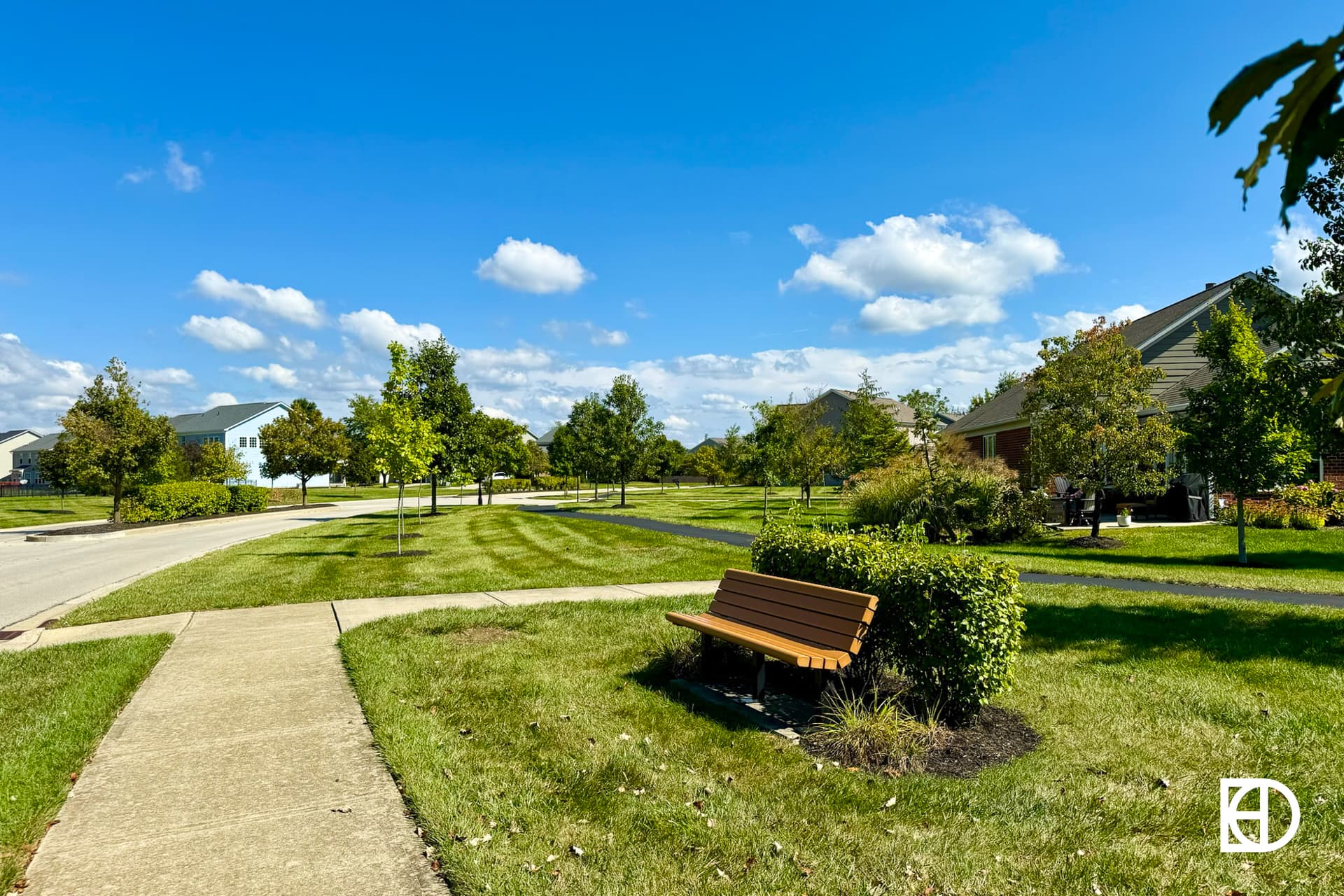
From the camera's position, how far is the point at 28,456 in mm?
88750

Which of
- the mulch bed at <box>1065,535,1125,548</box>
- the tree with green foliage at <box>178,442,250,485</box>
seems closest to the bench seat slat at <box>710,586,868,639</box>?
the mulch bed at <box>1065,535,1125,548</box>

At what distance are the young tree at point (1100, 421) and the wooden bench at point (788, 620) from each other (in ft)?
44.5

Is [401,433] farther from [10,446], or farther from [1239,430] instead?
[10,446]

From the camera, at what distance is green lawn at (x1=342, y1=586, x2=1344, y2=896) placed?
3.62 meters

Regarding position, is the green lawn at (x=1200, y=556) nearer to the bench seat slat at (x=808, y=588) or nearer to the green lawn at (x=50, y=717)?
the bench seat slat at (x=808, y=588)

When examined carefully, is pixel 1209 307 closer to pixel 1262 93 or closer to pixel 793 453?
pixel 793 453

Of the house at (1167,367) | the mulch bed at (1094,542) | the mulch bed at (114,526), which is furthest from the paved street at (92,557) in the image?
the house at (1167,367)

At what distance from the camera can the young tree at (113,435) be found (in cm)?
2536

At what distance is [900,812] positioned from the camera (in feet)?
14.0

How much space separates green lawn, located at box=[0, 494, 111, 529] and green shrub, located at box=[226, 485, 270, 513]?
209 inches

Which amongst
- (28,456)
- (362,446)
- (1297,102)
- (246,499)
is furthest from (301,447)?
(28,456)

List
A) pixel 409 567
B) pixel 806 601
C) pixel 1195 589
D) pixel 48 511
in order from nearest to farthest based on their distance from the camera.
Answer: pixel 806 601, pixel 1195 589, pixel 409 567, pixel 48 511

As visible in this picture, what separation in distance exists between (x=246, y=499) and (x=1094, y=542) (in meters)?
34.7
